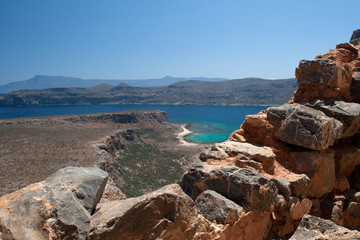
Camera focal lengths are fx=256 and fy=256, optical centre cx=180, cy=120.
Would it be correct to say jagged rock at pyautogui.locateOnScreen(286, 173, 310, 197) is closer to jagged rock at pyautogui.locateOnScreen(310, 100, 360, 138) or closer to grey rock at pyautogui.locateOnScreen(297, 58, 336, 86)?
jagged rock at pyautogui.locateOnScreen(310, 100, 360, 138)

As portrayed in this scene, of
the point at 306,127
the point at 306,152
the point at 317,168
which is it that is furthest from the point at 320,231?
the point at 306,127

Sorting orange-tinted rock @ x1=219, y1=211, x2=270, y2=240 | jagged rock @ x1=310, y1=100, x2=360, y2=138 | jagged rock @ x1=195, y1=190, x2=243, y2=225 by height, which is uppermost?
jagged rock @ x1=310, y1=100, x2=360, y2=138

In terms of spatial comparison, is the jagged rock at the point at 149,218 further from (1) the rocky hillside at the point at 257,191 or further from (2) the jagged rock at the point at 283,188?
(2) the jagged rock at the point at 283,188

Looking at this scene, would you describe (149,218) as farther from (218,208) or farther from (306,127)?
(306,127)

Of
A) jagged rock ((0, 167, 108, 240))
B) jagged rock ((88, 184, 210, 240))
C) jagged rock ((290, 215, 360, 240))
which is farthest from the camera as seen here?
jagged rock ((290, 215, 360, 240))

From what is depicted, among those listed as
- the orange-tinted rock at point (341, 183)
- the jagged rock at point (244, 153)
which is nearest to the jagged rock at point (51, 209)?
the jagged rock at point (244, 153)

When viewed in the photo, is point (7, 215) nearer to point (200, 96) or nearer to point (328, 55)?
point (328, 55)

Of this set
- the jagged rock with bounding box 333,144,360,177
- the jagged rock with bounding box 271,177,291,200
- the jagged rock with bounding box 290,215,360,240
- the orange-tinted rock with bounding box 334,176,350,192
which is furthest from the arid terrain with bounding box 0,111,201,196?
the jagged rock with bounding box 333,144,360,177

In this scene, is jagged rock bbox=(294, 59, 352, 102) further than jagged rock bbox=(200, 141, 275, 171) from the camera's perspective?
Yes
